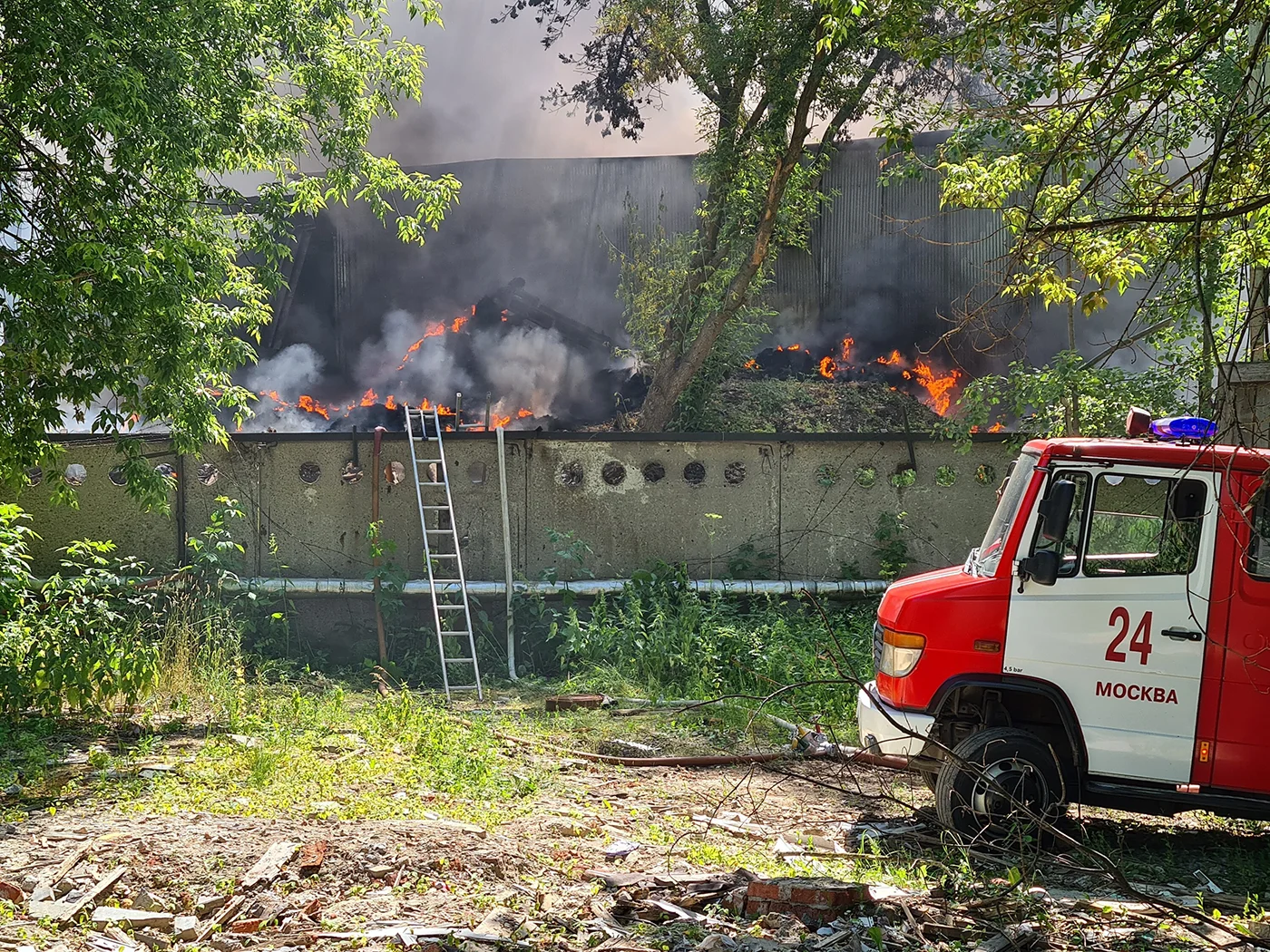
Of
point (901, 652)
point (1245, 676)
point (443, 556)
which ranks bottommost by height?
point (443, 556)

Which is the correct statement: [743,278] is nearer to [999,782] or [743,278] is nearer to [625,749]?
[625,749]

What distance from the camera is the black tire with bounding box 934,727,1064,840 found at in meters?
5.71

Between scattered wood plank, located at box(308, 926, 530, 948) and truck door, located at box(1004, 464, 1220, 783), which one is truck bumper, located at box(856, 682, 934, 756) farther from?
scattered wood plank, located at box(308, 926, 530, 948)

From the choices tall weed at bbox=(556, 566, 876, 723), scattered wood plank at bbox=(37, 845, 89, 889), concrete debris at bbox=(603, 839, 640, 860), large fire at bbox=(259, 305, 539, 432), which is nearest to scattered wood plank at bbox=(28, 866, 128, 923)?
scattered wood plank at bbox=(37, 845, 89, 889)

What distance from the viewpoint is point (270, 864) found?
16.4 ft

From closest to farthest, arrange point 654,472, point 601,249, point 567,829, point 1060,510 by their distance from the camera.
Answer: point 1060,510
point 567,829
point 654,472
point 601,249

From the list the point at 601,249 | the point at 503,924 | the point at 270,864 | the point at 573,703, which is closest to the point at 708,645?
the point at 573,703

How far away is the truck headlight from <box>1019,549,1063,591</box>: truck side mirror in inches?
28.2

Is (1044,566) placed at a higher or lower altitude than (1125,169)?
lower

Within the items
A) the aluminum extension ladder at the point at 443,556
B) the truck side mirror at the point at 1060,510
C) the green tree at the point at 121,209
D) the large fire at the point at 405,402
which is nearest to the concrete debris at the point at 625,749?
the aluminum extension ladder at the point at 443,556

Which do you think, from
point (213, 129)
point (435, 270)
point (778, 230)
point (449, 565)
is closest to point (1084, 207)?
point (778, 230)

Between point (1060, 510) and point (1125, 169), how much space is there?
4448 mm

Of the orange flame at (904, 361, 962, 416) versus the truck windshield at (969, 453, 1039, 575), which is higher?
the orange flame at (904, 361, 962, 416)

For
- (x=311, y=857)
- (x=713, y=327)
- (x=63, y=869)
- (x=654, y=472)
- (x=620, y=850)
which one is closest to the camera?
(x=63, y=869)
